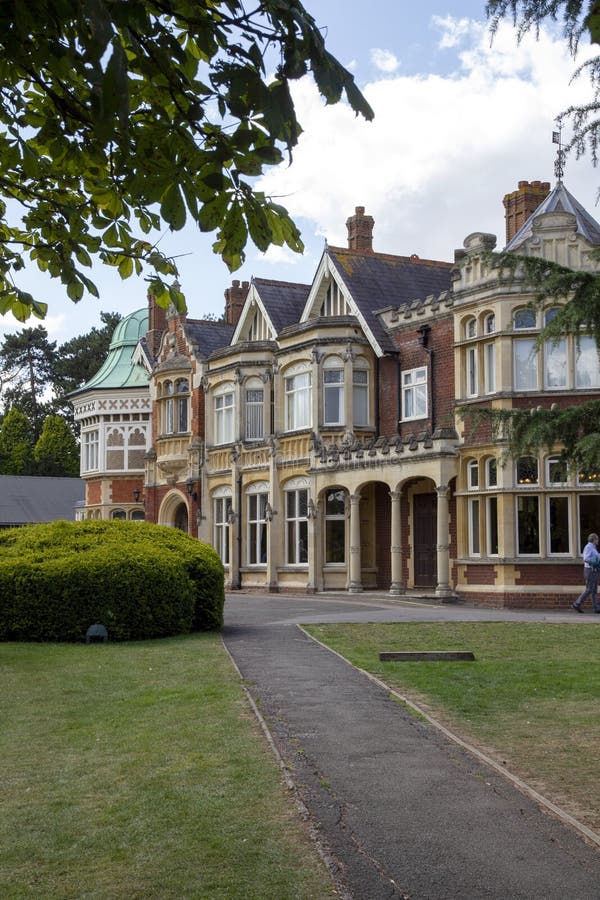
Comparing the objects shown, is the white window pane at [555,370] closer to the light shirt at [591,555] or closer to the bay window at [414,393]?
the bay window at [414,393]

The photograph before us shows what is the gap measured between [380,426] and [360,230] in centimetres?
899

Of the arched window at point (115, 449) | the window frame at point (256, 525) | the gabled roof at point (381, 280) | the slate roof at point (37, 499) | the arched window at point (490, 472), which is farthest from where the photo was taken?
the slate roof at point (37, 499)

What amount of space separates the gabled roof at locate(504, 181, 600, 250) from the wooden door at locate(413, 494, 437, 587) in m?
7.26

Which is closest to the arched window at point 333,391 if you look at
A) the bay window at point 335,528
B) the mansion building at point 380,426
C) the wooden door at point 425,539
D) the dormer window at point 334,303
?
the mansion building at point 380,426

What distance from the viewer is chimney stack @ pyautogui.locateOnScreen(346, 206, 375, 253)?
37.6 metres

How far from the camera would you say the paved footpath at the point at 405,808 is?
550cm

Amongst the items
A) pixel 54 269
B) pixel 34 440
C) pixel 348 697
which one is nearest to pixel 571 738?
pixel 348 697

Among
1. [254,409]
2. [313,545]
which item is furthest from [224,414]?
[313,545]

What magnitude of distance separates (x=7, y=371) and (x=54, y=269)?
3298 inches

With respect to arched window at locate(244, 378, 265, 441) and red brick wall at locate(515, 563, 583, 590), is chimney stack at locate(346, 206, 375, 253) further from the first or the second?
red brick wall at locate(515, 563, 583, 590)

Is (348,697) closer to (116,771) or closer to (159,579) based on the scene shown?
(116,771)

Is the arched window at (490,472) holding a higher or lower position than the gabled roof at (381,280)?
lower

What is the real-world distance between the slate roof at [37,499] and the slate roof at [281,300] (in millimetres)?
29543

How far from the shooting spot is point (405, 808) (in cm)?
681
